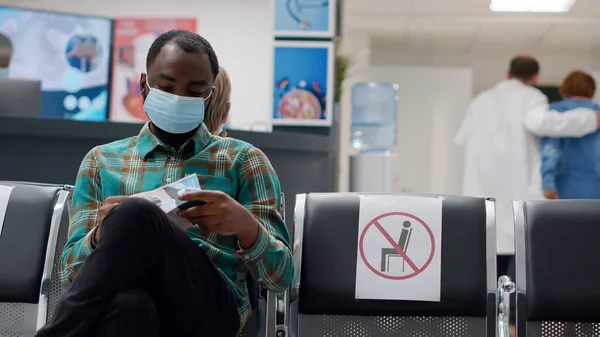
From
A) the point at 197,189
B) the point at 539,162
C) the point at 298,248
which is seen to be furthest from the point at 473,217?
the point at 539,162

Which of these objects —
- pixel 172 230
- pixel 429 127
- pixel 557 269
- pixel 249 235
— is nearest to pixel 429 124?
Answer: pixel 429 127

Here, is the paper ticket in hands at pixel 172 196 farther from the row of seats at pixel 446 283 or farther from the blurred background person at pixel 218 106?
the blurred background person at pixel 218 106

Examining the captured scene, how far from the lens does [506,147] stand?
5.16 meters

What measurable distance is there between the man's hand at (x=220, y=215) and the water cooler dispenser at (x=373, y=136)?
4063mm

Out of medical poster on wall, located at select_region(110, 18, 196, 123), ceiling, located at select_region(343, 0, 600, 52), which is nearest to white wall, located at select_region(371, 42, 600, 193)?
ceiling, located at select_region(343, 0, 600, 52)

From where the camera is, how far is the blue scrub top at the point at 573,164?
179 inches

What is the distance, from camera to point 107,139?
11.5 ft

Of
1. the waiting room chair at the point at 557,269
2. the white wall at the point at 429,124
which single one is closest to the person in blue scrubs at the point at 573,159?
the waiting room chair at the point at 557,269

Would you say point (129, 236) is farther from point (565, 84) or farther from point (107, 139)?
point (565, 84)

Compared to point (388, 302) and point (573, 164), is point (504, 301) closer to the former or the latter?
point (388, 302)

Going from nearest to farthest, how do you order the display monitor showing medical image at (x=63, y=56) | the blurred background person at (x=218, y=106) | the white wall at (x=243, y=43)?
the blurred background person at (x=218, y=106)
the display monitor showing medical image at (x=63, y=56)
the white wall at (x=243, y=43)

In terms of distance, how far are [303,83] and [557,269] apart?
3220 mm

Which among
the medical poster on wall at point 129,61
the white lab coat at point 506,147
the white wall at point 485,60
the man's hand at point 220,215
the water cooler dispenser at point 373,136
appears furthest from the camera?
the white wall at point 485,60

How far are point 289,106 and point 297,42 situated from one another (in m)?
0.40
